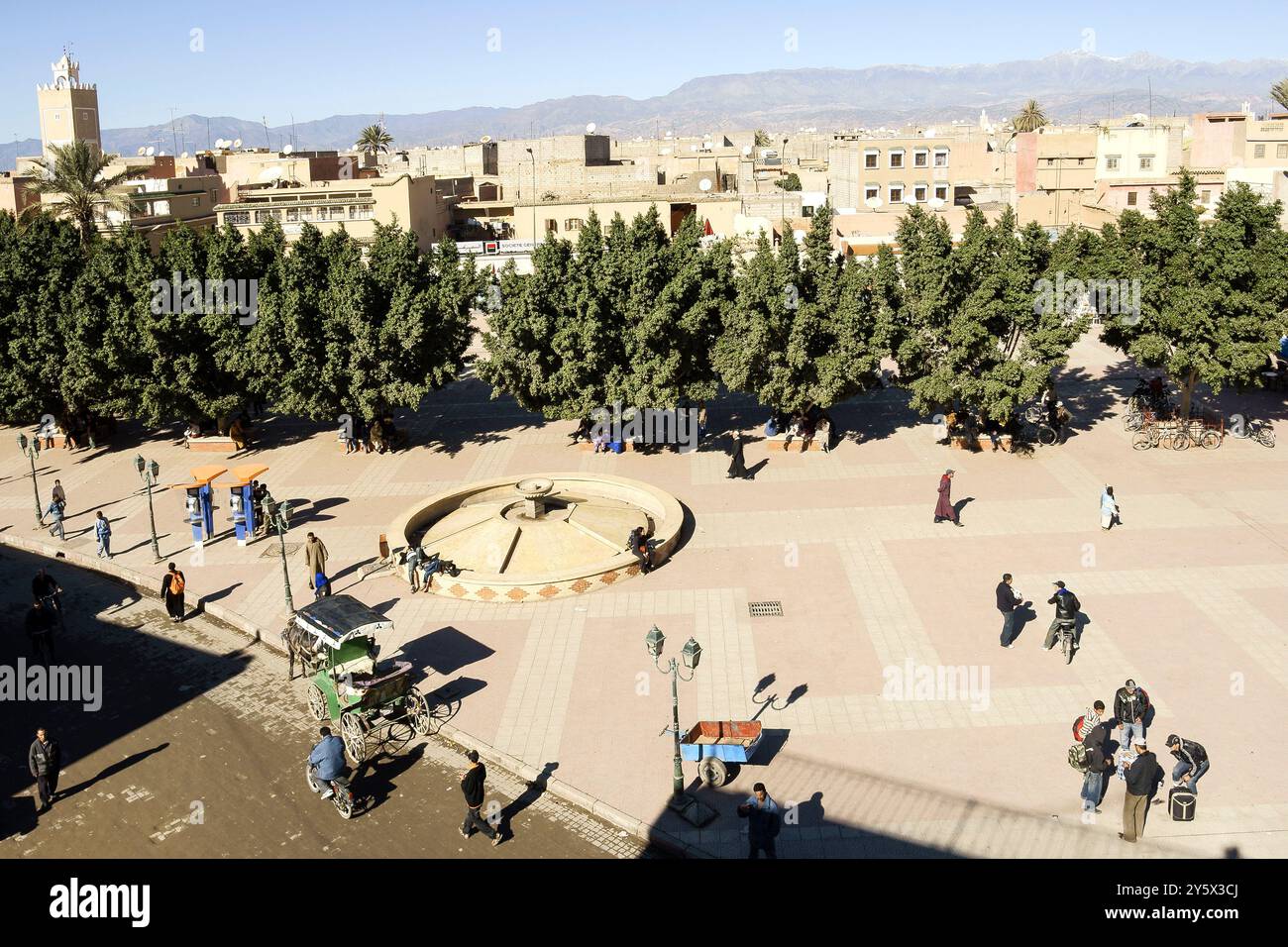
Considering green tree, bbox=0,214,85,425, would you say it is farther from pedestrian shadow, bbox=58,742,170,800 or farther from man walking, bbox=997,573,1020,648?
man walking, bbox=997,573,1020,648

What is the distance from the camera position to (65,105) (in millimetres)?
97562

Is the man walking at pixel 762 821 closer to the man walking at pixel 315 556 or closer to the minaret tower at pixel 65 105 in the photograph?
the man walking at pixel 315 556

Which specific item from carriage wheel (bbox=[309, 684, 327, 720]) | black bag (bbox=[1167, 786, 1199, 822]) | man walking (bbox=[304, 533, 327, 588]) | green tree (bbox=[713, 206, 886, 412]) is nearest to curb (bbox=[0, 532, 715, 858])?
man walking (bbox=[304, 533, 327, 588])

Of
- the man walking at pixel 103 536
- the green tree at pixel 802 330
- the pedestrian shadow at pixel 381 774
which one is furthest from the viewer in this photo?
the green tree at pixel 802 330

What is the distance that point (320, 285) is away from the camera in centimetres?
3134

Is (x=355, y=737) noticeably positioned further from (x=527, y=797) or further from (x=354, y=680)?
(x=527, y=797)

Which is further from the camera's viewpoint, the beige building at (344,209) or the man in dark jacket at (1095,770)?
the beige building at (344,209)

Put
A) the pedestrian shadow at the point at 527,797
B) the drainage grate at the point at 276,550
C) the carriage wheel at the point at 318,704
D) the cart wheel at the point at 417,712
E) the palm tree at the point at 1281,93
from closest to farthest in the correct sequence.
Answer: the pedestrian shadow at the point at 527,797 → the cart wheel at the point at 417,712 → the carriage wheel at the point at 318,704 → the drainage grate at the point at 276,550 → the palm tree at the point at 1281,93

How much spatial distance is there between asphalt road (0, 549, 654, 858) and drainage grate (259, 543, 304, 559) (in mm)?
4112

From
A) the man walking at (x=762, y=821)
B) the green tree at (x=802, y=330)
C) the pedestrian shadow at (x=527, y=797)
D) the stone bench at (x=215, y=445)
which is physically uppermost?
the green tree at (x=802, y=330)

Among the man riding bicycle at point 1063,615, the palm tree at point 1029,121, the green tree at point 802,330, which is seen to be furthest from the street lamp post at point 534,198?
the palm tree at point 1029,121

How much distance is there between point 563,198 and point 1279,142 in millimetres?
45677

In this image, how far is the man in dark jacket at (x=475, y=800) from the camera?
13.7 meters

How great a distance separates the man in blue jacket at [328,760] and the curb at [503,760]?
7.65 ft
